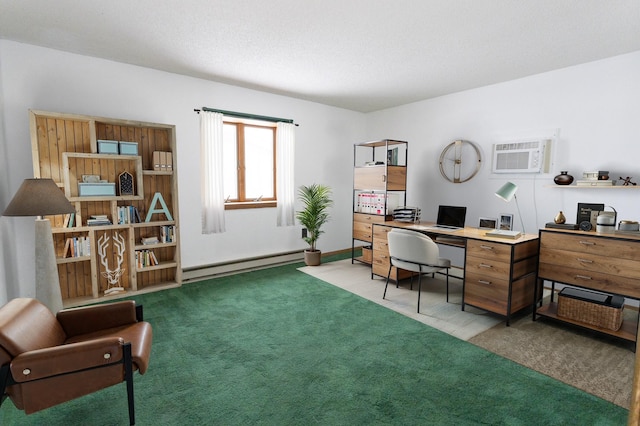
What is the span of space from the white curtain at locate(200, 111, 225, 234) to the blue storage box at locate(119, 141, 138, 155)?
0.85m

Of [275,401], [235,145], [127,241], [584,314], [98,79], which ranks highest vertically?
[98,79]

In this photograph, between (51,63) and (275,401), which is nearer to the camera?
(275,401)

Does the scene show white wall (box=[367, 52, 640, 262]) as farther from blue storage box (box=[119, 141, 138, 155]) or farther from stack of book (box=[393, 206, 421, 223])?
blue storage box (box=[119, 141, 138, 155])

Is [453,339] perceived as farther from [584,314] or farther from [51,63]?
[51,63]

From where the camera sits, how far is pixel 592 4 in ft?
7.97

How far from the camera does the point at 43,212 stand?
267cm

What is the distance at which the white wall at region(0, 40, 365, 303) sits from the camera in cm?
332

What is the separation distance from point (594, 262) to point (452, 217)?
1512 mm

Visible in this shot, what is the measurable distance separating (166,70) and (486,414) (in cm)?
468

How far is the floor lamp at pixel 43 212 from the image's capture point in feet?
8.74

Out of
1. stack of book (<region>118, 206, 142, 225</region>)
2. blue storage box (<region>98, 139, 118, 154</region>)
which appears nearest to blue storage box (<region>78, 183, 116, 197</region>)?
stack of book (<region>118, 206, 142, 225</region>)

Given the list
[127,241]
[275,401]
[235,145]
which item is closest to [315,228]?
[235,145]

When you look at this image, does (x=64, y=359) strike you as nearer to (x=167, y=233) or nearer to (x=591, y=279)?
(x=167, y=233)

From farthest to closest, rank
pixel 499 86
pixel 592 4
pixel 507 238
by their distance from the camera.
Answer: pixel 499 86
pixel 507 238
pixel 592 4
